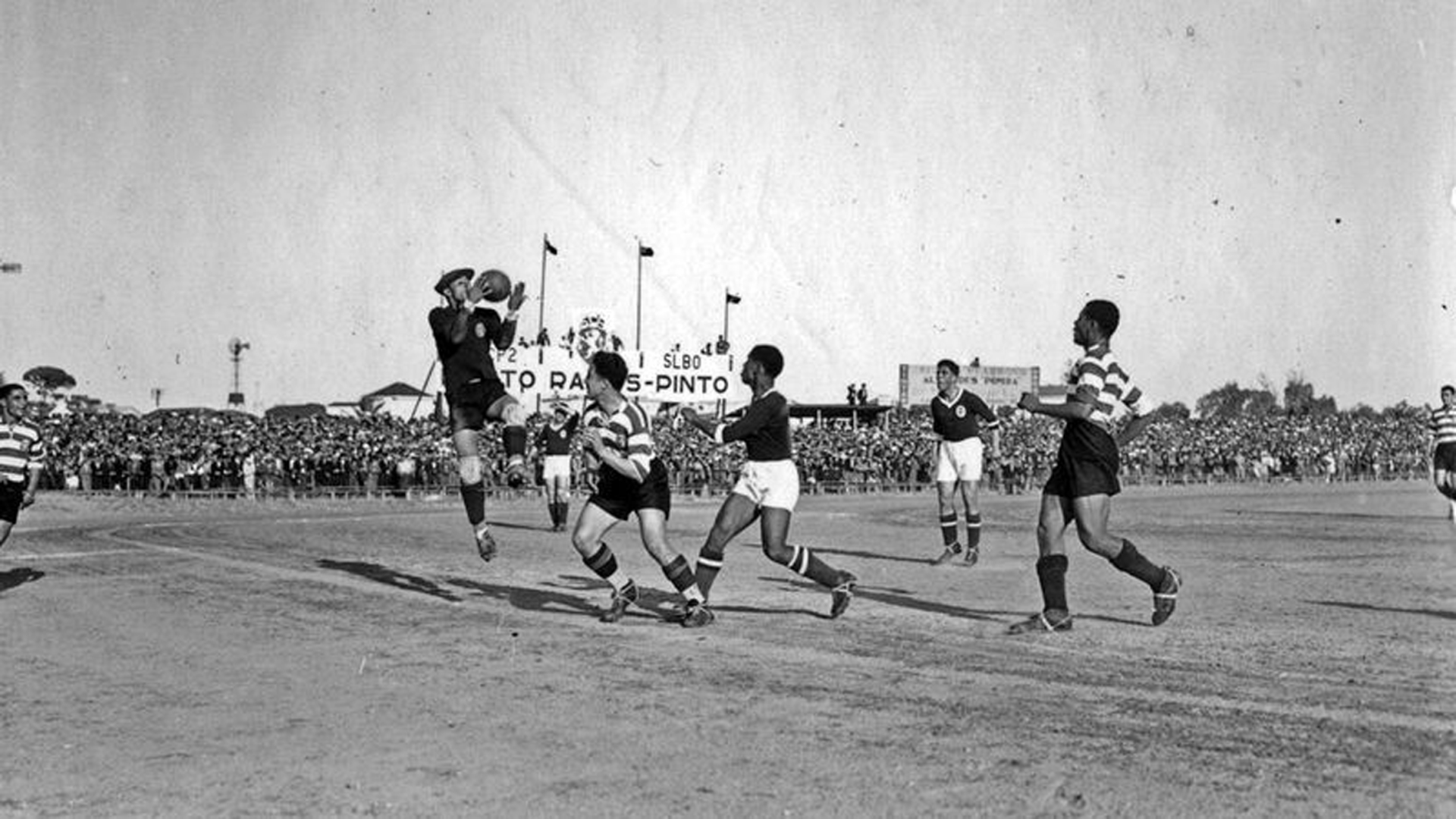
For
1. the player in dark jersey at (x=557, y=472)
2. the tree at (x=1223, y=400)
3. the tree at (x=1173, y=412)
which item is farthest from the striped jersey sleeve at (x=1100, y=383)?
the tree at (x=1223, y=400)

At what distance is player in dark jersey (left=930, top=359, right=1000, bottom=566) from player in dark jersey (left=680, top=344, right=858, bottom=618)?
515 centimetres

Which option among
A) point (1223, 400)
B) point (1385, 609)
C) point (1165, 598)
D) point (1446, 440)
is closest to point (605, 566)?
point (1165, 598)

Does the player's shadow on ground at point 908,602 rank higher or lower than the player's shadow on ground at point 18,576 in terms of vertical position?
lower

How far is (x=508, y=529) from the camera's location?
20781 mm

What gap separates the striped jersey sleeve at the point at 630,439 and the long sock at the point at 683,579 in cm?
63

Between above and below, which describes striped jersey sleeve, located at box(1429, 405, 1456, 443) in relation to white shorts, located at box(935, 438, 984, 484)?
above

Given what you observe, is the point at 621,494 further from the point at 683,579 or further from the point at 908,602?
the point at 908,602

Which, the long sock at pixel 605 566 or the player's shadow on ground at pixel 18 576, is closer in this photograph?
the long sock at pixel 605 566

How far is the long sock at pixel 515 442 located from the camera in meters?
11.3

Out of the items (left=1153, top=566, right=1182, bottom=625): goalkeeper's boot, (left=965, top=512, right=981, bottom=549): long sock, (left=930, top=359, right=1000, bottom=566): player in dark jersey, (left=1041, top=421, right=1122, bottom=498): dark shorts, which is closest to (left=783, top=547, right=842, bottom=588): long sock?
(left=1041, top=421, right=1122, bottom=498): dark shorts

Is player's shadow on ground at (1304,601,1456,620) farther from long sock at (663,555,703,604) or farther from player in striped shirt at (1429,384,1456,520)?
player in striped shirt at (1429,384,1456,520)

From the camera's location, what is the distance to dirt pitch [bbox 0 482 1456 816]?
495cm

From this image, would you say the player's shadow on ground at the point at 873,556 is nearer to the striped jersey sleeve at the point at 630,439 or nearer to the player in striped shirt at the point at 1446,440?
the striped jersey sleeve at the point at 630,439

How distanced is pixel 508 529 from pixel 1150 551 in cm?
928
